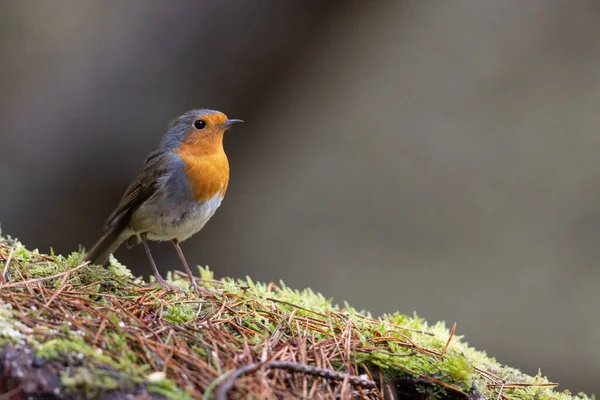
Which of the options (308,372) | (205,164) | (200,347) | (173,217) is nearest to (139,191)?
(173,217)

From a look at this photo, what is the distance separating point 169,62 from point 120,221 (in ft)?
10.7

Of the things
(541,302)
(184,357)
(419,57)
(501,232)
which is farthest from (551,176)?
(184,357)

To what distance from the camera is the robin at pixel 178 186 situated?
391 cm

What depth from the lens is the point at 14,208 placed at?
693 cm

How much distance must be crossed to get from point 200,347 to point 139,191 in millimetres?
1976

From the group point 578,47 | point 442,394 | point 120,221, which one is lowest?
point 442,394

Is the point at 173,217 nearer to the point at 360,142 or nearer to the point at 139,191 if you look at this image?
the point at 139,191

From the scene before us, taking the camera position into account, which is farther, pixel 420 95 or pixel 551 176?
pixel 420 95

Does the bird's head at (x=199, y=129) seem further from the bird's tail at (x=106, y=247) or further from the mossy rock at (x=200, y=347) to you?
the mossy rock at (x=200, y=347)

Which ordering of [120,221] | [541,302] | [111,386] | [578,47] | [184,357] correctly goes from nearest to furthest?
[111,386] < [184,357] < [120,221] < [541,302] < [578,47]

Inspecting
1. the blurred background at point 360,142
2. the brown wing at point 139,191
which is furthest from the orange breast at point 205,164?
the blurred background at point 360,142

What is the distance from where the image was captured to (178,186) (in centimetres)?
390

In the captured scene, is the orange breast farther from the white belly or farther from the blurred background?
the blurred background

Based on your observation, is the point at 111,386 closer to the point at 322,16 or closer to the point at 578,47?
the point at 322,16
